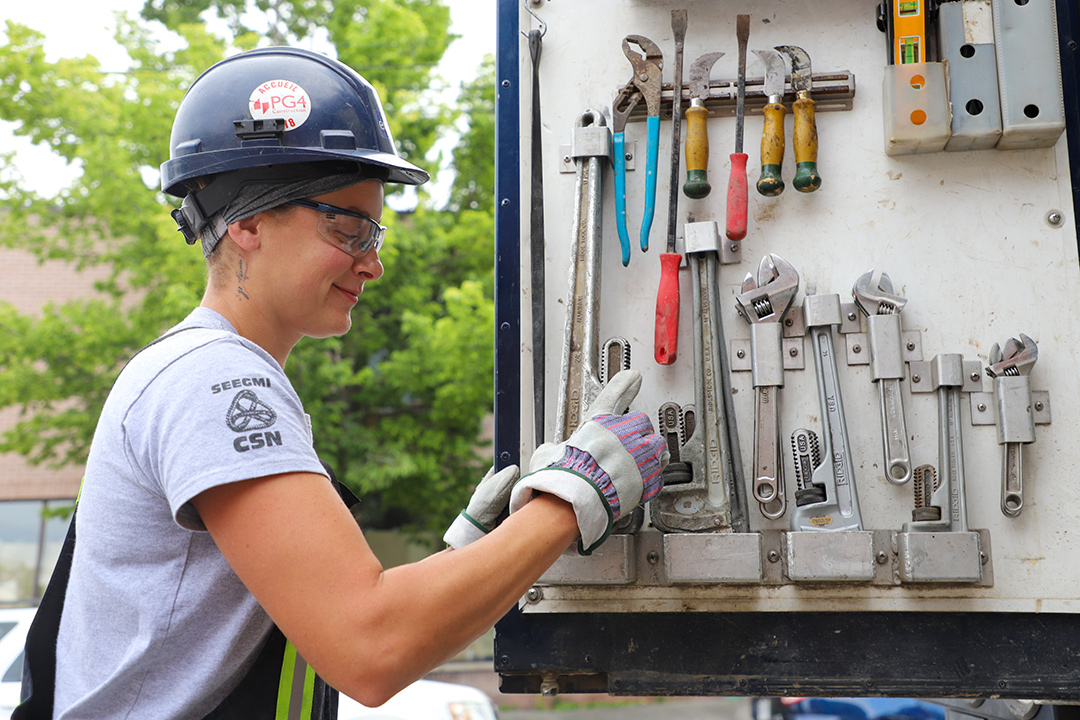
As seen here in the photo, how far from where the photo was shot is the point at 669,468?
7.15ft

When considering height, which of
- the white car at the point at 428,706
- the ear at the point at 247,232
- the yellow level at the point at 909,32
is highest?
the yellow level at the point at 909,32

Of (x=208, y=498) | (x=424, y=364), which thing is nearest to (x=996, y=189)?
(x=208, y=498)

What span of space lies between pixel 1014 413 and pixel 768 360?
0.57 metres

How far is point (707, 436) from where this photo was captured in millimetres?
2164

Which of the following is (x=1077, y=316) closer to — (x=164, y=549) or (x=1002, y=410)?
(x=1002, y=410)

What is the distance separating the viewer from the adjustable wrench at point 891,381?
213 centimetres

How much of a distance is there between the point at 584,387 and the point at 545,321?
9.7 inches

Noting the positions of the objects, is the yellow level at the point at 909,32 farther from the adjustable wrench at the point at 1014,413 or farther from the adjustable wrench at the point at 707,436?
the adjustable wrench at the point at 1014,413

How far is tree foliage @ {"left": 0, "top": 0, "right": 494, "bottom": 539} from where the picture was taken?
10516mm

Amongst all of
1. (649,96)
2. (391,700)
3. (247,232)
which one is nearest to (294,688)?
(247,232)

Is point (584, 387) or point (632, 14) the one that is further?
point (632, 14)

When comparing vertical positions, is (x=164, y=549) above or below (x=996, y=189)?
below

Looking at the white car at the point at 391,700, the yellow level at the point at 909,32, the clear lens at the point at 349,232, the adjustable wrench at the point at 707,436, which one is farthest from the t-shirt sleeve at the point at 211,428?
the white car at the point at 391,700

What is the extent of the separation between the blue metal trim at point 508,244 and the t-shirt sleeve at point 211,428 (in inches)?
30.9
